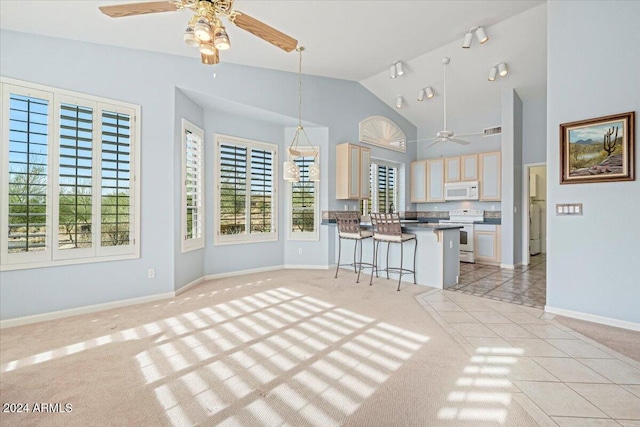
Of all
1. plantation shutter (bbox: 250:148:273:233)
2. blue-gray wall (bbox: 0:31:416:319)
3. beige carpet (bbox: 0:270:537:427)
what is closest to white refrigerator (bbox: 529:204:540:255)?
beige carpet (bbox: 0:270:537:427)

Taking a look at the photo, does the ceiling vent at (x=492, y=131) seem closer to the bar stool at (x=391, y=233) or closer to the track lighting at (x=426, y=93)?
the track lighting at (x=426, y=93)

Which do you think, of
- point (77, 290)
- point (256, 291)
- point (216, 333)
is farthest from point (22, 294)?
point (256, 291)

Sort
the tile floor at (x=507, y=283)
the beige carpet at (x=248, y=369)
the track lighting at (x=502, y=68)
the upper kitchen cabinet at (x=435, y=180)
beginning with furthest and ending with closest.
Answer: the upper kitchen cabinet at (x=435, y=180), the track lighting at (x=502, y=68), the tile floor at (x=507, y=283), the beige carpet at (x=248, y=369)

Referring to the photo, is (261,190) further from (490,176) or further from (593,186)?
(490,176)

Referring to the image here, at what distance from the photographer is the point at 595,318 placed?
3.04 metres

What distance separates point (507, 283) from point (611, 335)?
6.32 feet

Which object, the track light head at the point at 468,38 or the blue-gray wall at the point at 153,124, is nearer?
the blue-gray wall at the point at 153,124

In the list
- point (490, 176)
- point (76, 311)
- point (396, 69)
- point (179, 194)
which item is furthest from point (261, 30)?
point (490, 176)

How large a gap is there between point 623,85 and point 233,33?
4354 millimetres

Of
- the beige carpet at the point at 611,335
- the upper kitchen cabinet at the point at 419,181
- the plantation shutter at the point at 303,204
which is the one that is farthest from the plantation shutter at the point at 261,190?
the beige carpet at the point at 611,335

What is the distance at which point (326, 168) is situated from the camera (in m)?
5.83

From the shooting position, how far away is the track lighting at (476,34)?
431 cm

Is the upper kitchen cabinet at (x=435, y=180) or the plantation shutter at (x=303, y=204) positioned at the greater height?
the upper kitchen cabinet at (x=435, y=180)

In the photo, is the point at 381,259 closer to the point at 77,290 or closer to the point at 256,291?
the point at 256,291
